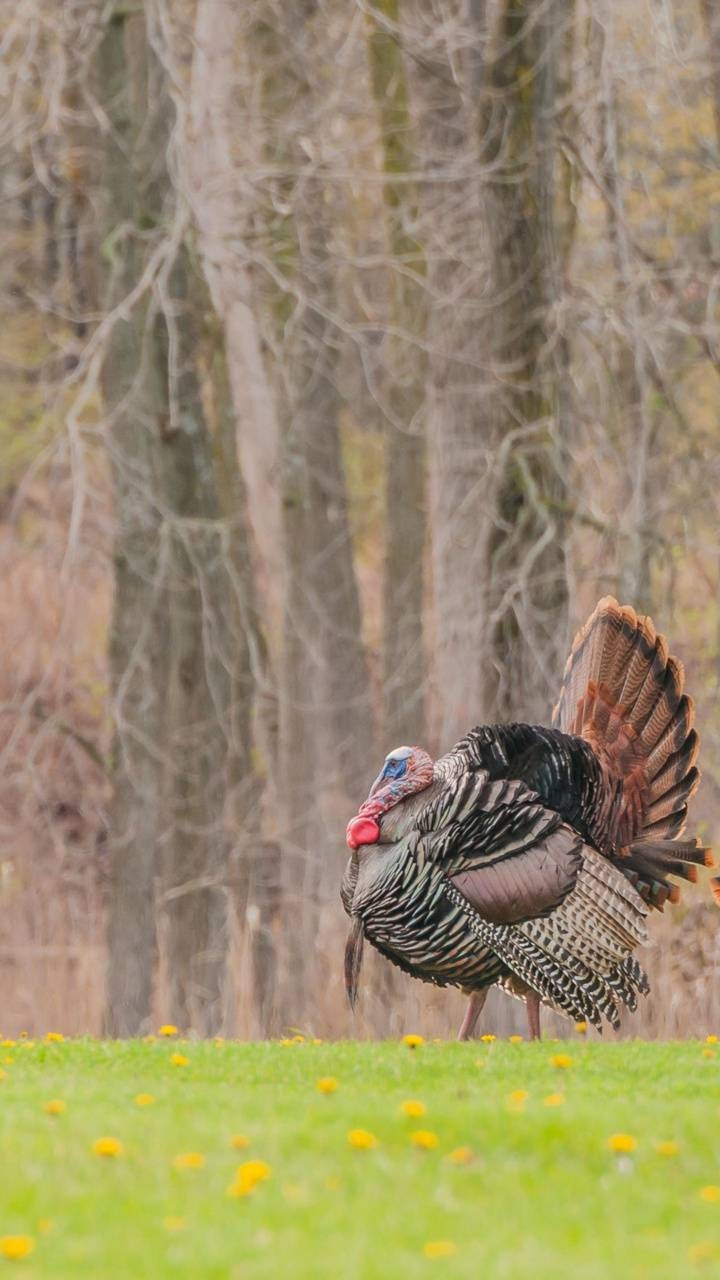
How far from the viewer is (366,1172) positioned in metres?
5.43

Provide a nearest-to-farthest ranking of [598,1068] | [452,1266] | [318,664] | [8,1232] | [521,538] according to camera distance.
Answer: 1. [452,1266]
2. [8,1232]
3. [598,1068]
4. [521,538]
5. [318,664]

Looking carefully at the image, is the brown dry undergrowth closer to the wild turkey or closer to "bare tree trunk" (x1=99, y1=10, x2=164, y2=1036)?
"bare tree trunk" (x1=99, y1=10, x2=164, y2=1036)

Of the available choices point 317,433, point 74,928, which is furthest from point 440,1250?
point 317,433

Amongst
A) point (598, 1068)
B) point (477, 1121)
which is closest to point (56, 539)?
point (598, 1068)

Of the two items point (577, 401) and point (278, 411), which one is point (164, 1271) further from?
point (278, 411)

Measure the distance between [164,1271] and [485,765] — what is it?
4407mm

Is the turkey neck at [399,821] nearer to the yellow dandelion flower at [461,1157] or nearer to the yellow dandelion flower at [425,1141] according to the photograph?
the yellow dandelion flower at [425,1141]

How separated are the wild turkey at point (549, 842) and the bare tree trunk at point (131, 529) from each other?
567 centimetres

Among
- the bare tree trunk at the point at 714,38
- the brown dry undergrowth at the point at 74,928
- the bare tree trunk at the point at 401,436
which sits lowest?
the brown dry undergrowth at the point at 74,928

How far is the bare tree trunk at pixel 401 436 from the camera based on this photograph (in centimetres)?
1622

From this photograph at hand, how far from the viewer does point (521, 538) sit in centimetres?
1232

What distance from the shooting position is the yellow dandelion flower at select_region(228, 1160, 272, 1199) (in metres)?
5.10

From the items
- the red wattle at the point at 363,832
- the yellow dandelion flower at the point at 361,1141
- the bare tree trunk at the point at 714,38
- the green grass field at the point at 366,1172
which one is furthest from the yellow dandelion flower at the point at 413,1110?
the bare tree trunk at the point at 714,38

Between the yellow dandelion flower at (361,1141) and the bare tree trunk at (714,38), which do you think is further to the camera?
the bare tree trunk at (714,38)
